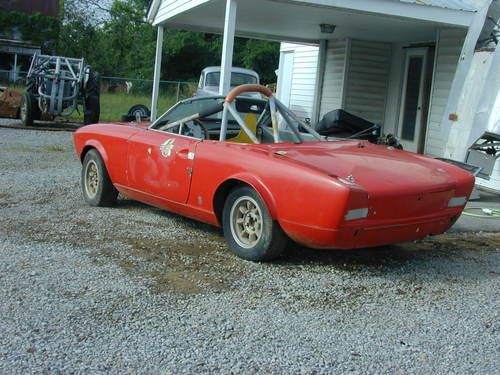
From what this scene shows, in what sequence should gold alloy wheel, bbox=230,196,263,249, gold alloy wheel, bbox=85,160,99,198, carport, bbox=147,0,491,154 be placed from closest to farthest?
gold alloy wheel, bbox=230,196,263,249, gold alloy wheel, bbox=85,160,99,198, carport, bbox=147,0,491,154

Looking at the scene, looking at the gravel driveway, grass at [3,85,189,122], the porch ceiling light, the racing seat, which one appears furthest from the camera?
grass at [3,85,189,122]

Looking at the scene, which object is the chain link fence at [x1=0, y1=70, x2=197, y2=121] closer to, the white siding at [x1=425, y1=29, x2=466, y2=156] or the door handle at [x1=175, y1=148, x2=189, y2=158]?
the white siding at [x1=425, y1=29, x2=466, y2=156]

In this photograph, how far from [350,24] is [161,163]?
266 inches

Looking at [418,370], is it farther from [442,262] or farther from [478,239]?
[478,239]

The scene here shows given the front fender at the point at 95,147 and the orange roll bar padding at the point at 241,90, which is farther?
the front fender at the point at 95,147

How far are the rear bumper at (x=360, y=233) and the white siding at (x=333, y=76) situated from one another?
937cm

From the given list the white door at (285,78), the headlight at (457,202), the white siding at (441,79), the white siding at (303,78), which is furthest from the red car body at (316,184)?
the white door at (285,78)

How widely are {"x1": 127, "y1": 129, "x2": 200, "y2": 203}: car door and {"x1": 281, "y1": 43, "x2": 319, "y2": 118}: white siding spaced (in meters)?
9.67

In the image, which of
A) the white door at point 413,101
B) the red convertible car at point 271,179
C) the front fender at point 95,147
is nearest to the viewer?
the red convertible car at point 271,179

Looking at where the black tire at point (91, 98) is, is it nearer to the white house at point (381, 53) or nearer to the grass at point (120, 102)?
the white house at point (381, 53)

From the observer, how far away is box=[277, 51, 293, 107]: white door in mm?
17064

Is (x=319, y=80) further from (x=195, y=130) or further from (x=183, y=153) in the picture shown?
(x=183, y=153)

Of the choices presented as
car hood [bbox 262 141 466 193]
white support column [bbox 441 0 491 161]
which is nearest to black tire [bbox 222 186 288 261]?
car hood [bbox 262 141 466 193]

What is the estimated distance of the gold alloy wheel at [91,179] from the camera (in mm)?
6883
